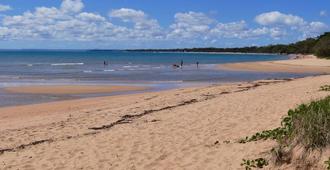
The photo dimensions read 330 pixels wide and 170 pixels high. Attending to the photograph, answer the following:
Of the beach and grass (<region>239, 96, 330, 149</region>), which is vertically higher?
grass (<region>239, 96, 330, 149</region>)

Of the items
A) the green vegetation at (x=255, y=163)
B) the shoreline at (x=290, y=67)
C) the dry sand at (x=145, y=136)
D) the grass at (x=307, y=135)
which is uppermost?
the grass at (x=307, y=135)

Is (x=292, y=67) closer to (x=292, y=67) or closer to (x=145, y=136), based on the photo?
(x=292, y=67)

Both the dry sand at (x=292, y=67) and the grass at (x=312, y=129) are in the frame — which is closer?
the grass at (x=312, y=129)

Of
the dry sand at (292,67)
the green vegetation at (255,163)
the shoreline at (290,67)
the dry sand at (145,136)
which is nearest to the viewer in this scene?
the green vegetation at (255,163)

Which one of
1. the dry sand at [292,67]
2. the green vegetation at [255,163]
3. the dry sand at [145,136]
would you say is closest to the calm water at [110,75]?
the dry sand at [292,67]

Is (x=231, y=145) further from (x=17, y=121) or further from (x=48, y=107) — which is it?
(x=48, y=107)

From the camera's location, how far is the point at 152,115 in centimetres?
1516

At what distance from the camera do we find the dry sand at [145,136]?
8969 mm

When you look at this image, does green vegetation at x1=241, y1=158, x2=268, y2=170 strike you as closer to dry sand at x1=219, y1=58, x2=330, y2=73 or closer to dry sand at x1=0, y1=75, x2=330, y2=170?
dry sand at x1=0, y1=75, x2=330, y2=170

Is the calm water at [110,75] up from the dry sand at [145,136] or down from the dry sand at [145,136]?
down

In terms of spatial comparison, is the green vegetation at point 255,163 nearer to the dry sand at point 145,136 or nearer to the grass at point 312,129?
the dry sand at point 145,136

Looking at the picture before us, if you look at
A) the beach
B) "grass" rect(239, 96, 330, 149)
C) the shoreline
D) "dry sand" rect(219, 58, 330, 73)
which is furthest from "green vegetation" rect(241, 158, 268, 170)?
"dry sand" rect(219, 58, 330, 73)

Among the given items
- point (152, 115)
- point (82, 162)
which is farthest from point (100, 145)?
point (152, 115)

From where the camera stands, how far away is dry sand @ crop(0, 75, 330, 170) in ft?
29.4
